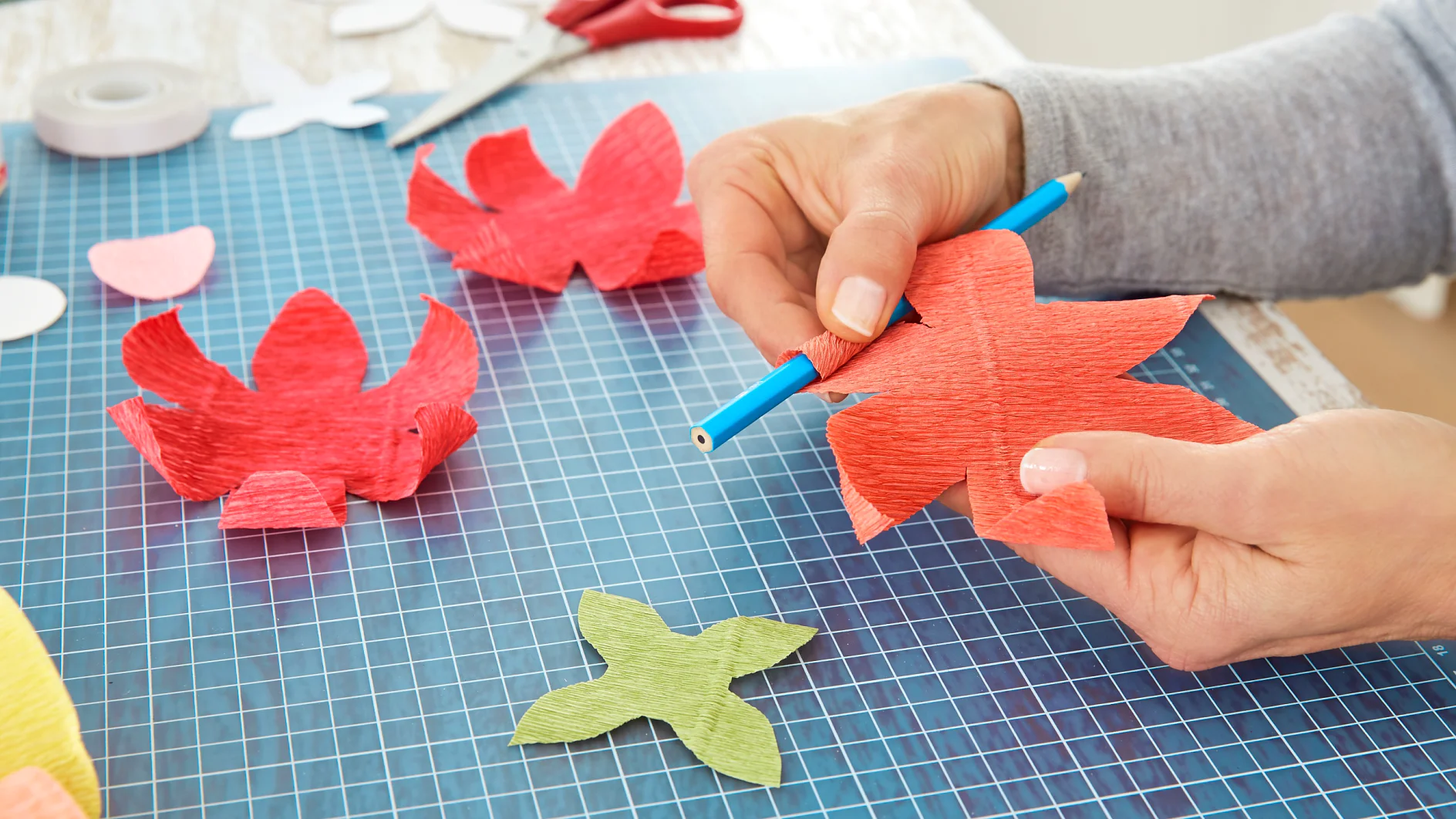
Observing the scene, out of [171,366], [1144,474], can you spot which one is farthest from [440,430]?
[1144,474]

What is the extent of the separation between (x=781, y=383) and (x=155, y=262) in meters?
0.59

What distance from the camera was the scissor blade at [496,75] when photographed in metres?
1.23

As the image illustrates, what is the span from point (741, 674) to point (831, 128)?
17.8 inches

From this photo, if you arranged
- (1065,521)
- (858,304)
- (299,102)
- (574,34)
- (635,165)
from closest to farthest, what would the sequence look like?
(1065,521)
(858,304)
(635,165)
(299,102)
(574,34)

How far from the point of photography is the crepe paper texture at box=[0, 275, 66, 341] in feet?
3.06

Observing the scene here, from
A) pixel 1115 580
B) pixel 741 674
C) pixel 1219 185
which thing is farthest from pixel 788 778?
pixel 1219 185

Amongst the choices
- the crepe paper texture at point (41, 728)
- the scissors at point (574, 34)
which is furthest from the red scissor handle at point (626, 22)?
the crepe paper texture at point (41, 728)

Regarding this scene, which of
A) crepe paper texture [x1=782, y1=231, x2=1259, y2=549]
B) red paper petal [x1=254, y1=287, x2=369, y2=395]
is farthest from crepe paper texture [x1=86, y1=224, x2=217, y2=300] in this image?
crepe paper texture [x1=782, y1=231, x2=1259, y2=549]

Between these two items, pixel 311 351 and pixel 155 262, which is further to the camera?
pixel 155 262

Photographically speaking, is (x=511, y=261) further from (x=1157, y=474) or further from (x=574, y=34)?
(x=1157, y=474)

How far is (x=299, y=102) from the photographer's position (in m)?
1.25

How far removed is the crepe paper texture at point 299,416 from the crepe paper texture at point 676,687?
0.18 meters

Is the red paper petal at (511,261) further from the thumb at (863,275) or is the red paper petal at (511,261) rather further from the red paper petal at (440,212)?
the thumb at (863,275)

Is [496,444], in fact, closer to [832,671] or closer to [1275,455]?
[832,671]
